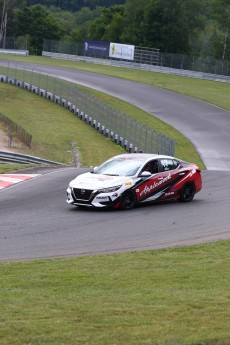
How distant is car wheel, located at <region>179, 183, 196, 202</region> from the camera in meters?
21.7

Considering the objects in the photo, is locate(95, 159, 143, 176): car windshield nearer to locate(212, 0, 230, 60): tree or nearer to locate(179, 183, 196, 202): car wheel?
locate(179, 183, 196, 202): car wheel

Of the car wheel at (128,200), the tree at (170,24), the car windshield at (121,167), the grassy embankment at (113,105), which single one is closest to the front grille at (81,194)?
the car wheel at (128,200)

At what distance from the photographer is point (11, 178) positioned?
25703 millimetres

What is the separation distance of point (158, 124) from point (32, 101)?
381 inches

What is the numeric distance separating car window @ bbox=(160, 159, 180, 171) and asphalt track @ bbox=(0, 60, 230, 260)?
3.17 ft

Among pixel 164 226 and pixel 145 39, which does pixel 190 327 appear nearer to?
pixel 164 226

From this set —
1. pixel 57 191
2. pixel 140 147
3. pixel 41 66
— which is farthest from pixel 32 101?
pixel 57 191

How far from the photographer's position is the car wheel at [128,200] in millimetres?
20094

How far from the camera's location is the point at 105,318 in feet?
28.8

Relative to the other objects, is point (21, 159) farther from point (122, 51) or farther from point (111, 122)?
point (122, 51)

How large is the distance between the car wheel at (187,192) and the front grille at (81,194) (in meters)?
2.90

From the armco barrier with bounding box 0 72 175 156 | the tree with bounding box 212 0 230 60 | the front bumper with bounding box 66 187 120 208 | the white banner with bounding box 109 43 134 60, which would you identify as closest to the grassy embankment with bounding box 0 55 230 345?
the front bumper with bounding box 66 187 120 208

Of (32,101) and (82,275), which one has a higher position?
(82,275)

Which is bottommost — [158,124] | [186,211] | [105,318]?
[158,124]
